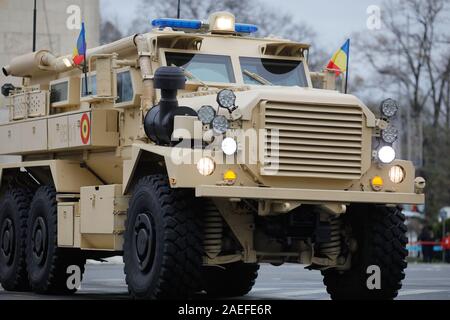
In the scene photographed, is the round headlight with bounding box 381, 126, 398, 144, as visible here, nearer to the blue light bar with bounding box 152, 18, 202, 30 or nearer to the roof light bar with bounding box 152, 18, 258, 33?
the roof light bar with bounding box 152, 18, 258, 33

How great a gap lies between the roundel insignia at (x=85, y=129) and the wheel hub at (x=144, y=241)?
2.53 meters

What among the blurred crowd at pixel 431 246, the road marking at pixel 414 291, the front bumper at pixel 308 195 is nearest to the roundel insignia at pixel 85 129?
the front bumper at pixel 308 195

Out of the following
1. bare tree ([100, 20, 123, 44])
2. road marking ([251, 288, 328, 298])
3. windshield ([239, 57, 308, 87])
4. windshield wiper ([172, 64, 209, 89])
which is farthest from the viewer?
bare tree ([100, 20, 123, 44])

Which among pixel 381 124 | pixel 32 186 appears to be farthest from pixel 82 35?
pixel 381 124

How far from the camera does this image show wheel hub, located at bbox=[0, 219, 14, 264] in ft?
69.9

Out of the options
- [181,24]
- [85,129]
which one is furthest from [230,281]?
[181,24]

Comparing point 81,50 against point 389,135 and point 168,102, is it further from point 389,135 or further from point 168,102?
point 389,135

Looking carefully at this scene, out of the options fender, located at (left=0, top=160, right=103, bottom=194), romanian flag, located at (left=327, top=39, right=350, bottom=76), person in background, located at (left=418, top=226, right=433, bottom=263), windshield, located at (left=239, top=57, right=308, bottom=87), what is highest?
romanian flag, located at (left=327, top=39, right=350, bottom=76)

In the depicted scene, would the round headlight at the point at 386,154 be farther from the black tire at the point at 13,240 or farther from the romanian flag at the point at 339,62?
the black tire at the point at 13,240

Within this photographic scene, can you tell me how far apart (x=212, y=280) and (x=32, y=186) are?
10.0 feet

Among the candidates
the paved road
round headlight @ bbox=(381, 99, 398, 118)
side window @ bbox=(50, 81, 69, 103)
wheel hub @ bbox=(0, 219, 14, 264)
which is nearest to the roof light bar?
side window @ bbox=(50, 81, 69, 103)

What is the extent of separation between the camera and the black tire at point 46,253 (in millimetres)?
20109

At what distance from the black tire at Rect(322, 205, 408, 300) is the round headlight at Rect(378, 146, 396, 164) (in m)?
0.61

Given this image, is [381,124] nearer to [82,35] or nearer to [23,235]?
[82,35]
